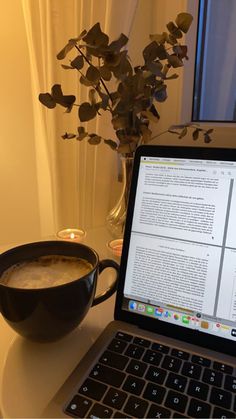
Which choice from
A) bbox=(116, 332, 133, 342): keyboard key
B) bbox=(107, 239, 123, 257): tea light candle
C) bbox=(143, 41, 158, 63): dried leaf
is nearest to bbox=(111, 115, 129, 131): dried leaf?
bbox=(143, 41, 158, 63): dried leaf

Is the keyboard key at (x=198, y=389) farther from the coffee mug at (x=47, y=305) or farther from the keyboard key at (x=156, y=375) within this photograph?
the coffee mug at (x=47, y=305)

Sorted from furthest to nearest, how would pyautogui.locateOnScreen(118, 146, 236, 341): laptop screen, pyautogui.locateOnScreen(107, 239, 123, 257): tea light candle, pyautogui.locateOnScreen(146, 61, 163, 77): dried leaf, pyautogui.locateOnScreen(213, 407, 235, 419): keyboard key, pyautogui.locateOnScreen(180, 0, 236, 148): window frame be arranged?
pyautogui.locateOnScreen(180, 0, 236, 148): window frame → pyautogui.locateOnScreen(107, 239, 123, 257): tea light candle → pyautogui.locateOnScreen(146, 61, 163, 77): dried leaf → pyautogui.locateOnScreen(118, 146, 236, 341): laptop screen → pyautogui.locateOnScreen(213, 407, 235, 419): keyboard key

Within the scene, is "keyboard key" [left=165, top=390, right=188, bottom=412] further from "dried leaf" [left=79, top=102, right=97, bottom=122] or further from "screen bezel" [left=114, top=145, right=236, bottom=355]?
"dried leaf" [left=79, top=102, right=97, bottom=122]

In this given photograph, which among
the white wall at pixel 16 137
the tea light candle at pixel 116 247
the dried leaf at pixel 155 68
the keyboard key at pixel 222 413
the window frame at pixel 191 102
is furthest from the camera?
the white wall at pixel 16 137

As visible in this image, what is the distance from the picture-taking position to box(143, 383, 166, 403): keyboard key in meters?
0.38

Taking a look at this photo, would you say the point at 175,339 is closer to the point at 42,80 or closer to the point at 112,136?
the point at 112,136

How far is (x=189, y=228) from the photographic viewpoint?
485mm

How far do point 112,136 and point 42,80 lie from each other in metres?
0.27

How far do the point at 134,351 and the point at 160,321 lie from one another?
0.20 feet

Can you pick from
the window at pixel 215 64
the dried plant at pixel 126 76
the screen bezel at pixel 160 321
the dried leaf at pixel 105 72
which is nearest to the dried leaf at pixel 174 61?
the dried plant at pixel 126 76

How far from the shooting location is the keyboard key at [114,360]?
1.38 ft

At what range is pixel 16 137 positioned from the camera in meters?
1.34

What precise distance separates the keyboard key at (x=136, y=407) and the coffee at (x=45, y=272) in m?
0.17

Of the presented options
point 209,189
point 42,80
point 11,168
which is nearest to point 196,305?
point 209,189
